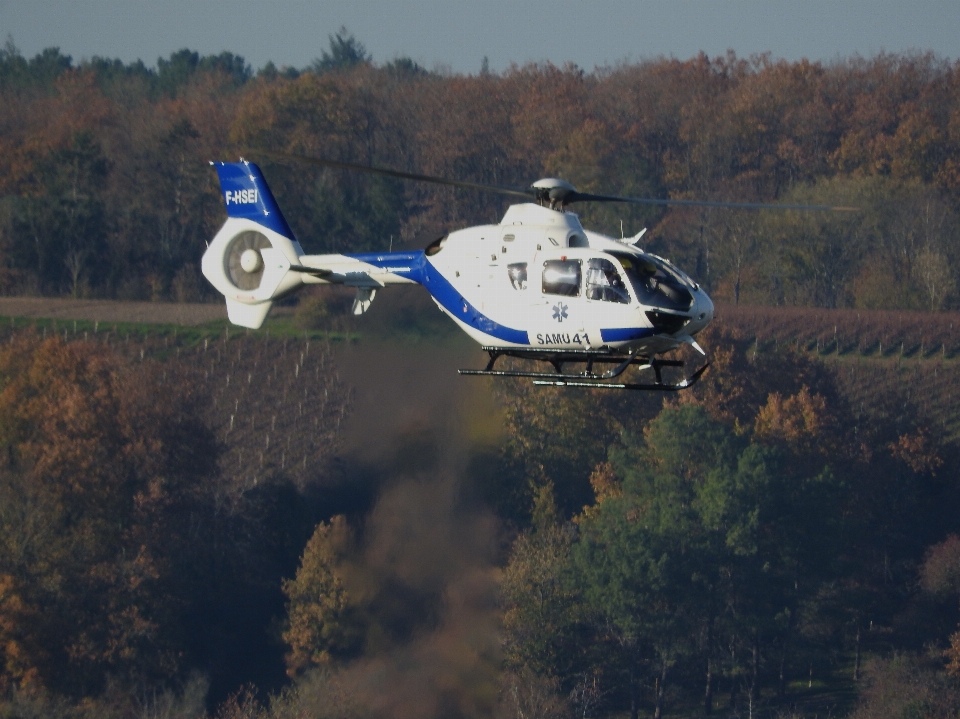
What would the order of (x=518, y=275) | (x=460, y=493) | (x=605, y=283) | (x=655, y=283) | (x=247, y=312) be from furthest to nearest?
(x=460, y=493), (x=247, y=312), (x=518, y=275), (x=605, y=283), (x=655, y=283)

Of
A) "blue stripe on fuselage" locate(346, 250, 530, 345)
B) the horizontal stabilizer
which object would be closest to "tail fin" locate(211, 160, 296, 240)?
the horizontal stabilizer

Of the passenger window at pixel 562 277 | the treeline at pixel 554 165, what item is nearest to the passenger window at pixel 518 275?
the passenger window at pixel 562 277

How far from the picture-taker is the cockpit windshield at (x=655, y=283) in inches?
762

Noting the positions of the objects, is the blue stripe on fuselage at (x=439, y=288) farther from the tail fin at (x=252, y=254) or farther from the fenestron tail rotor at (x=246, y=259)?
the fenestron tail rotor at (x=246, y=259)

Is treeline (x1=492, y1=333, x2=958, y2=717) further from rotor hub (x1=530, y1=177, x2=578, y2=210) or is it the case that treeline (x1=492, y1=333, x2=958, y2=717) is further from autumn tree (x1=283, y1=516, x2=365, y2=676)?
rotor hub (x1=530, y1=177, x2=578, y2=210)

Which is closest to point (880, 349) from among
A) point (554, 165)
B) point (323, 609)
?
point (554, 165)

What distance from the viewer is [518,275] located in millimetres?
20344

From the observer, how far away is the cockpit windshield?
19.3 meters

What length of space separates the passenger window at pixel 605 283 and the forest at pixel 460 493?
10478 mm

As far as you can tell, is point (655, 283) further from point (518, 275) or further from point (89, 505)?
point (89, 505)

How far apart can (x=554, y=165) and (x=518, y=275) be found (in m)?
53.5

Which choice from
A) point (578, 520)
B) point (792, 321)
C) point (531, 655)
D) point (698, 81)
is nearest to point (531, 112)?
Answer: point (698, 81)

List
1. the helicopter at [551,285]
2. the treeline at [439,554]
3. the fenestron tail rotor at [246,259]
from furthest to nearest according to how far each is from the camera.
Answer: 1. the treeline at [439,554]
2. the fenestron tail rotor at [246,259]
3. the helicopter at [551,285]

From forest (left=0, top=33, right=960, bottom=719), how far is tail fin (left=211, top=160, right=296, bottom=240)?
5.93 m
